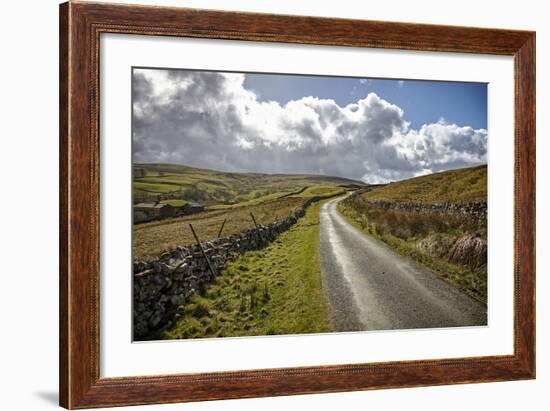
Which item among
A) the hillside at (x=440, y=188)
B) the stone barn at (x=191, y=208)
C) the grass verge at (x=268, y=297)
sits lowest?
the grass verge at (x=268, y=297)

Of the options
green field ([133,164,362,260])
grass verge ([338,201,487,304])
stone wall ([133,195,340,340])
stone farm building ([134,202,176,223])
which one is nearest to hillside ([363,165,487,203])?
grass verge ([338,201,487,304])

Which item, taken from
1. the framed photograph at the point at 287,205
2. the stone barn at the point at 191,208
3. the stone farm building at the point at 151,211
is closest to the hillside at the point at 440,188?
the framed photograph at the point at 287,205

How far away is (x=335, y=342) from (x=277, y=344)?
552 millimetres

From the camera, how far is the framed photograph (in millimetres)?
6559

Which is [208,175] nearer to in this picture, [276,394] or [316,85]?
[316,85]

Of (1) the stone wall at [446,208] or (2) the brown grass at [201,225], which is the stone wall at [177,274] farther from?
(1) the stone wall at [446,208]

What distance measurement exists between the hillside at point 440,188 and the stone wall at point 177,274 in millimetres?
791

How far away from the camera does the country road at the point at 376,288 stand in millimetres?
7188

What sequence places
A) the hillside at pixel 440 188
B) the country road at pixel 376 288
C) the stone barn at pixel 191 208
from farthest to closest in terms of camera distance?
the hillside at pixel 440 188 → the country road at pixel 376 288 → the stone barn at pixel 191 208

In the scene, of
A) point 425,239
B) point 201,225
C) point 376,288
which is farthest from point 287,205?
point 425,239

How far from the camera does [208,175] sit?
6.83 metres

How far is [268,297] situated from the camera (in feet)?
23.0

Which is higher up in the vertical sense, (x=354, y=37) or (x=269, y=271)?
(x=354, y=37)

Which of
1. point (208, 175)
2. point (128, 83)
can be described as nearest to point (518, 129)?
point (208, 175)
